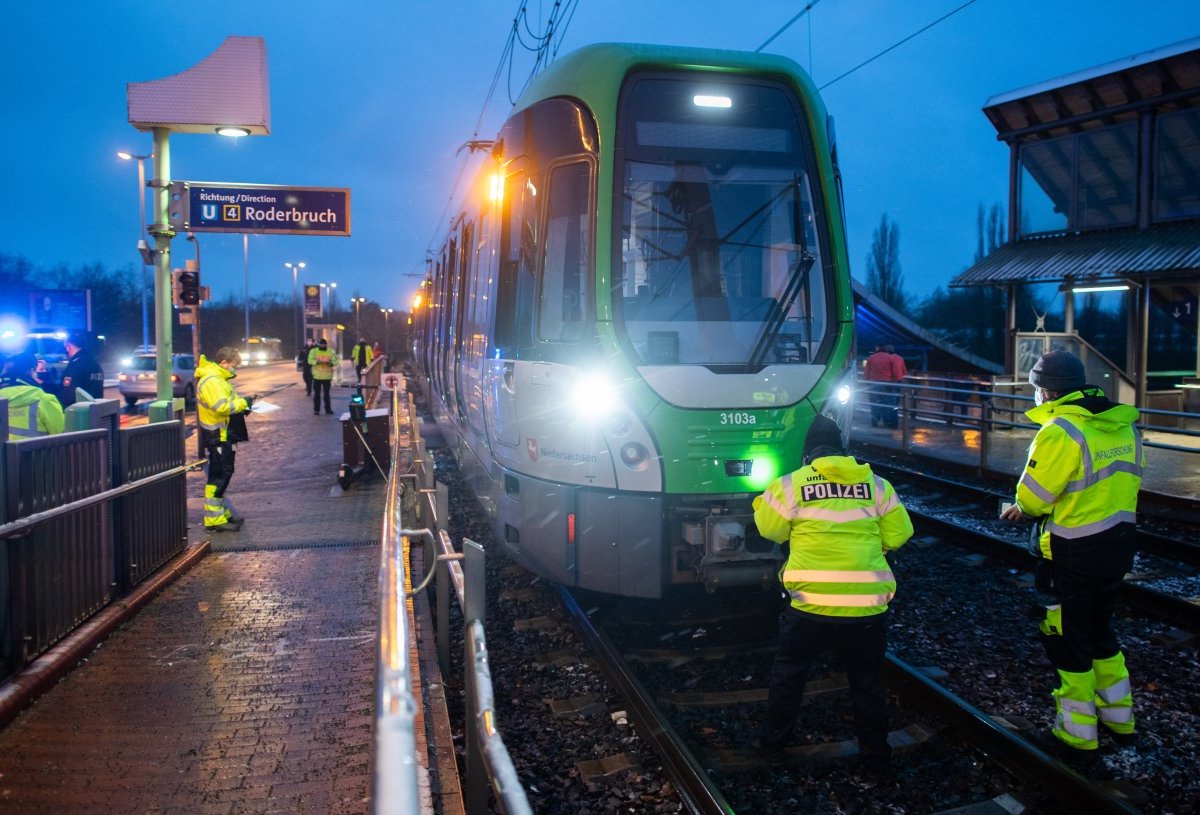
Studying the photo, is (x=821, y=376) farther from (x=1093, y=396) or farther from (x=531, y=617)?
(x=531, y=617)

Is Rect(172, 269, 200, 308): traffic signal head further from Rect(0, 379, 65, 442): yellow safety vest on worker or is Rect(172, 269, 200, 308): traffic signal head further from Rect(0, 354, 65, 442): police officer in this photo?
Rect(0, 379, 65, 442): yellow safety vest on worker

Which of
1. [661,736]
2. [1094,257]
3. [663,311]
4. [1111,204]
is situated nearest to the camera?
[661,736]

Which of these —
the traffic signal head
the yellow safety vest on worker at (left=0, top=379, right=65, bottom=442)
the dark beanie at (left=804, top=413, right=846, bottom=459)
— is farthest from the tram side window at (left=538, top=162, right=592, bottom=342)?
the traffic signal head

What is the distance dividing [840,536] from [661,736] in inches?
52.6

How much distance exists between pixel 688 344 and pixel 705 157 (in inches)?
51.7

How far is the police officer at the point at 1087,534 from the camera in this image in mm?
4680

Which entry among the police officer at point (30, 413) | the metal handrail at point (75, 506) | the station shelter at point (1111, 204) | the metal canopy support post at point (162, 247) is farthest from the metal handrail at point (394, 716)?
the station shelter at point (1111, 204)

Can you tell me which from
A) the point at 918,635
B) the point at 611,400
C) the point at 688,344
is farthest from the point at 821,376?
the point at 918,635

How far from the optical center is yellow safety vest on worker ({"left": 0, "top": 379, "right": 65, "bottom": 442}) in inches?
237

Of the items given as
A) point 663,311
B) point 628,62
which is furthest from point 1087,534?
point 628,62

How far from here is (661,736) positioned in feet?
15.3

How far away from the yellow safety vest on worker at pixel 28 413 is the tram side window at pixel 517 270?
3.15 meters

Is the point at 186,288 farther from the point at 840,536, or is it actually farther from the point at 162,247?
the point at 840,536

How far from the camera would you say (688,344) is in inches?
243
